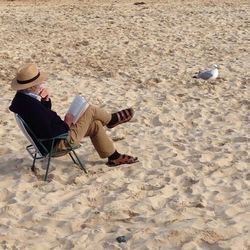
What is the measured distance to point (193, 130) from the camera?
23.4ft

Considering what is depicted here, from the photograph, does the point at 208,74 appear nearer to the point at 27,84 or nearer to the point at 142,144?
the point at 142,144

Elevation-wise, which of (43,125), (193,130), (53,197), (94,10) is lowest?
(94,10)

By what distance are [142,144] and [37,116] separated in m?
1.68

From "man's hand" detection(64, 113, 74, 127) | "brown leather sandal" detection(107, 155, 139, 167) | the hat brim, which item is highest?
the hat brim

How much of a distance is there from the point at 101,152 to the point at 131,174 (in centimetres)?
38

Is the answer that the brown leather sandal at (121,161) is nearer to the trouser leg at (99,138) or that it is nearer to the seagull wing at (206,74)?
the trouser leg at (99,138)

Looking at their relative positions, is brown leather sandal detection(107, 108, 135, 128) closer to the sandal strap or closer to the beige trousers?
the beige trousers

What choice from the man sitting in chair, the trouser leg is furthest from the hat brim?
the trouser leg

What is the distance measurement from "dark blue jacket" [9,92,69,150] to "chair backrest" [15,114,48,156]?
0.12 feet

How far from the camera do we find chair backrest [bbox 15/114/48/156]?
211 inches

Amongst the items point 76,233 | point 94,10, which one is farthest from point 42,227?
point 94,10

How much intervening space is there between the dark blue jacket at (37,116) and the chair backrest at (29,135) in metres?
0.04

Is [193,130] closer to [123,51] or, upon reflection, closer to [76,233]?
[76,233]

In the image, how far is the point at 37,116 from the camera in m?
5.34
